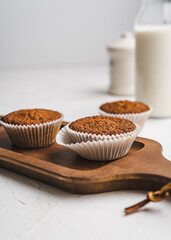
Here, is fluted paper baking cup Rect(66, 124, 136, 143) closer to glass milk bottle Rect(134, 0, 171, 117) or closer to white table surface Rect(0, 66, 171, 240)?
white table surface Rect(0, 66, 171, 240)

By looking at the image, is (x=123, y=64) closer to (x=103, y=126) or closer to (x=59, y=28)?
(x=103, y=126)

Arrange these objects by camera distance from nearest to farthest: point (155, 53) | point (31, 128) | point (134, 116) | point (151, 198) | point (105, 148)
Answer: point (151, 198) < point (105, 148) < point (31, 128) < point (134, 116) < point (155, 53)

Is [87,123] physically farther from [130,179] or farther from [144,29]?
[144,29]

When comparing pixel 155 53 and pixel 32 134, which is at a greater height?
pixel 155 53

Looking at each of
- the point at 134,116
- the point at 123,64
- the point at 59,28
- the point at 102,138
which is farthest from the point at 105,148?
the point at 59,28

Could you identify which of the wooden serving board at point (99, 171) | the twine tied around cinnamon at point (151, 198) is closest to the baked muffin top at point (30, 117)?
the wooden serving board at point (99, 171)

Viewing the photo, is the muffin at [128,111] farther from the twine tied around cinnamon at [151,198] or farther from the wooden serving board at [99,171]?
the twine tied around cinnamon at [151,198]
